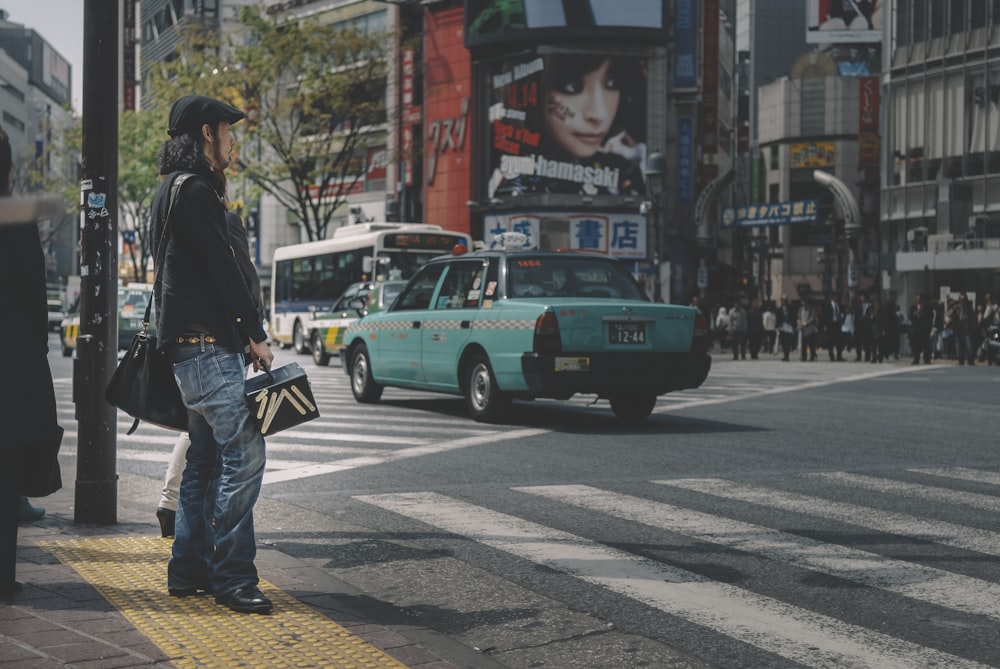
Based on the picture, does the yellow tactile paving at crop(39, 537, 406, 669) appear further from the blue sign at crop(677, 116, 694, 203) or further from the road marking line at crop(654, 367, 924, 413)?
the blue sign at crop(677, 116, 694, 203)

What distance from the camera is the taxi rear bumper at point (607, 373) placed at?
469 inches

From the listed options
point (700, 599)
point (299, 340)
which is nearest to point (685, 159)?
point (299, 340)

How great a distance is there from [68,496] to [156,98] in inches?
1676

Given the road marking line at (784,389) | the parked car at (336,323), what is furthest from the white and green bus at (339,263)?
the road marking line at (784,389)

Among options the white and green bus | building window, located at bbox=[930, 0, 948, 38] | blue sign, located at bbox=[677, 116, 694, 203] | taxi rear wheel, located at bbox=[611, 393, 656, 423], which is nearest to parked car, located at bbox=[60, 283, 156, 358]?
the white and green bus

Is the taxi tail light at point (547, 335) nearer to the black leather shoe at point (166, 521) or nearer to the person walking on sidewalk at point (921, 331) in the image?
the black leather shoe at point (166, 521)

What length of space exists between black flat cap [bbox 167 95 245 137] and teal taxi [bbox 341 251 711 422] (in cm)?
734

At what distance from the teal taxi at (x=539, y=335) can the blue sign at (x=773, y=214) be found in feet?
129

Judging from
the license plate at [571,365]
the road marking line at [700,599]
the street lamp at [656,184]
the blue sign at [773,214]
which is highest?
the blue sign at [773,214]

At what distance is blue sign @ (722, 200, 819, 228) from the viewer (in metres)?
51.6

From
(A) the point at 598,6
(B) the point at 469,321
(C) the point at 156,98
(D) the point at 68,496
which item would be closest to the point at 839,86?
(A) the point at 598,6

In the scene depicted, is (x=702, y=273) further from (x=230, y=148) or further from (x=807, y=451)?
(x=230, y=148)

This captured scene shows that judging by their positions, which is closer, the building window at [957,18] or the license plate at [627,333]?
the license plate at [627,333]

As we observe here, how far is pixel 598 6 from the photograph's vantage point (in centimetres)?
4797
